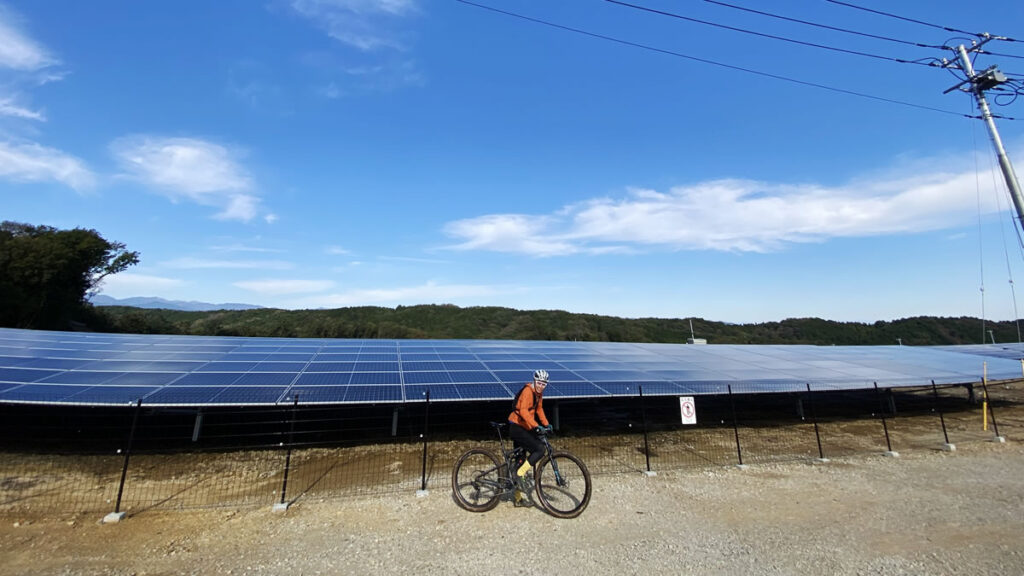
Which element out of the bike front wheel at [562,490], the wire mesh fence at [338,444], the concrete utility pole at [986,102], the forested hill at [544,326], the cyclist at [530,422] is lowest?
the wire mesh fence at [338,444]

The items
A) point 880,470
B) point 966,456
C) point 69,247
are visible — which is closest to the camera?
point 880,470

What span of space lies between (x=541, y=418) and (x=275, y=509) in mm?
4764

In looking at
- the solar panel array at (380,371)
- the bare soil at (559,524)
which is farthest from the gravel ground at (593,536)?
the solar panel array at (380,371)

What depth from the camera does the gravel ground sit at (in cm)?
523

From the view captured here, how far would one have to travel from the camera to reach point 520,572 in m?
5.09

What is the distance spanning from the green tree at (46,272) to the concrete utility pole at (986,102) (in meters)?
61.8

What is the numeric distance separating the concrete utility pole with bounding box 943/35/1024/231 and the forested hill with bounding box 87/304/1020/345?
198 ft

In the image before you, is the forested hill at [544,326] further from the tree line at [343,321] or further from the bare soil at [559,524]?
the bare soil at [559,524]

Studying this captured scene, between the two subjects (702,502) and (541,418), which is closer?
(541,418)

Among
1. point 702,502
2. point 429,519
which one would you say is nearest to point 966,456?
point 702,502

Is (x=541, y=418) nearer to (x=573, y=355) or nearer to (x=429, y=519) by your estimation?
(x=429, y=519)

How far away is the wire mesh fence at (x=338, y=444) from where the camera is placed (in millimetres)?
7953

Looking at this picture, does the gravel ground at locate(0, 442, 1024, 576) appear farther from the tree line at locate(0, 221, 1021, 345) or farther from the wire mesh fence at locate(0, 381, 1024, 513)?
the tree line at locate(0, 221, 1021, 345)

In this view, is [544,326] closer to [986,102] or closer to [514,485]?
[986,102]
